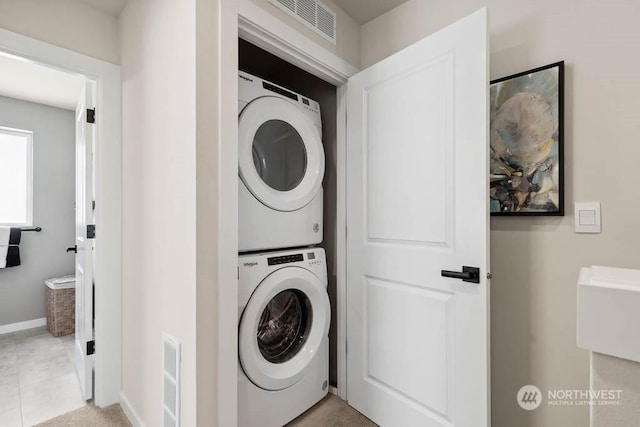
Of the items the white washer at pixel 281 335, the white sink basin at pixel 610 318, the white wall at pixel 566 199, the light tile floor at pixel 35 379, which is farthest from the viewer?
the light tile floor at pixel 35 379

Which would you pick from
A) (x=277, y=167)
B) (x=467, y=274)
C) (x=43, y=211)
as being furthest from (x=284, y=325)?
(x=43, y=211)

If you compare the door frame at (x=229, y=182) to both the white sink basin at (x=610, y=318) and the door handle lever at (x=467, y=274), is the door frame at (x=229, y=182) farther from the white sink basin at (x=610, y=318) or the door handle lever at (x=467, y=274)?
the white sink basin at (x=610, y=318)

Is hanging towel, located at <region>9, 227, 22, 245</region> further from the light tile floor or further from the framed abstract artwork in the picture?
the framed abstract artwork

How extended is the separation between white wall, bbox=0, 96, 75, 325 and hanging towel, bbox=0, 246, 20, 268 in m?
0.13

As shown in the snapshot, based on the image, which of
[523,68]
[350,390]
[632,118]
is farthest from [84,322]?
[632,118]

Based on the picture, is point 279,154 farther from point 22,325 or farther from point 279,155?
point 22,325

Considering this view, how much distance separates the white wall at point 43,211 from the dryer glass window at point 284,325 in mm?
3053

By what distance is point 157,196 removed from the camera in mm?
1470

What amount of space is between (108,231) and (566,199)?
2.34m

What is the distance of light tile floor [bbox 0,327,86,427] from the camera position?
181cm

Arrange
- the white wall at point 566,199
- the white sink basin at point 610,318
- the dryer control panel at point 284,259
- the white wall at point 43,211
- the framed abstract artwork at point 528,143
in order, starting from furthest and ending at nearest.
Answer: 1. the white wall at point 43,211
2. the dryer control panel at point 284,259
3. the framed abstract artwork at point 528,143
4. the white wall at point 566,199
5. the white sink basin at point 610,318

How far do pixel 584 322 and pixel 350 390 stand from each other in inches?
65.0

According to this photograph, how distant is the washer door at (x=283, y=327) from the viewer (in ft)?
4.66
